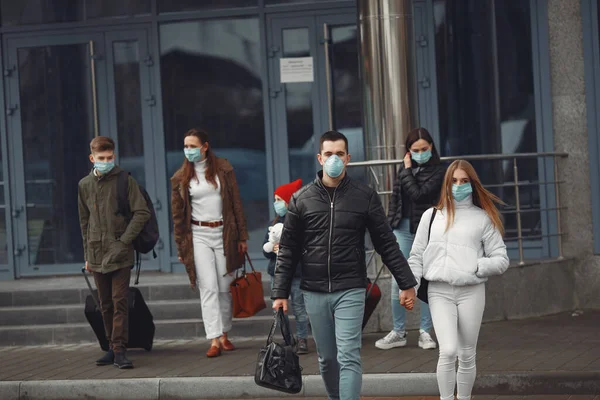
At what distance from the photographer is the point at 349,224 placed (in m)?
6.67

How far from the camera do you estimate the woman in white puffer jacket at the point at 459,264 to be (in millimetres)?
6988

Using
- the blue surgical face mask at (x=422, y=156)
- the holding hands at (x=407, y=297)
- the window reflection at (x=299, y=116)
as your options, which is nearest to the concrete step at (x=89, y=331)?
the blue surgical face mask at (x=422, y=156)

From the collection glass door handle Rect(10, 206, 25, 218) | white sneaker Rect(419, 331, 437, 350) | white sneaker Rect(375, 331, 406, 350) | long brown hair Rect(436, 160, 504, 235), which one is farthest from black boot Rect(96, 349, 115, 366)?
glass door handle Rect(10, 206, 25, 218)

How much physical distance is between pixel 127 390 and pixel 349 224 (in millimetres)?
3045

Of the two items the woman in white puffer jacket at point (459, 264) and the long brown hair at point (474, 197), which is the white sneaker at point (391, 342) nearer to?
the woman in white puffer jacket at point (459, 264)

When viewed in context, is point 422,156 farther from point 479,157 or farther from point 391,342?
point 479,157

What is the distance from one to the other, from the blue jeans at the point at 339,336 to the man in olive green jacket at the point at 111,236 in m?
3.09

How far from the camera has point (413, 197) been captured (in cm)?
941

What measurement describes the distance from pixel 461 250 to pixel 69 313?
18.5 ft

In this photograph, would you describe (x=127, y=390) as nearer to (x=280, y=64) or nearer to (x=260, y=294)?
(x=260, y=294)

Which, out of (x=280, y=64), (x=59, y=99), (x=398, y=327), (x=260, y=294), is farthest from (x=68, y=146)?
(x=398, y=327)

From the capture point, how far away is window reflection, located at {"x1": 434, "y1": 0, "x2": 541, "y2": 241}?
12.4 m

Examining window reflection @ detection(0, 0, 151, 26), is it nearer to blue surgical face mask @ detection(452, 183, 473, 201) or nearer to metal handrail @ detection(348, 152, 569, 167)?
metal handrail @ detection(348, 152, 569, 167)

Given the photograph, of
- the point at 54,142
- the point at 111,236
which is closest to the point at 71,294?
the point at 54,142
